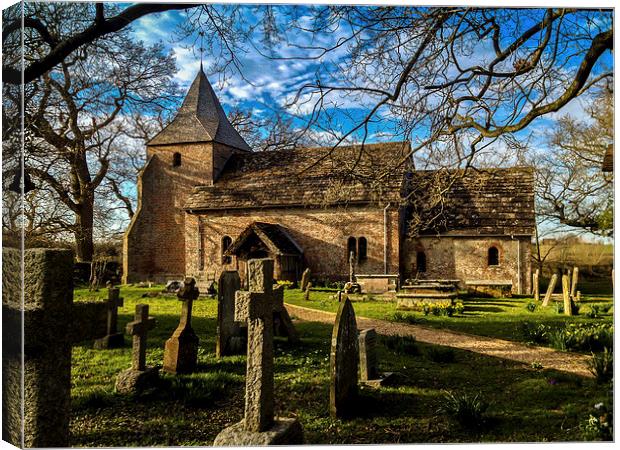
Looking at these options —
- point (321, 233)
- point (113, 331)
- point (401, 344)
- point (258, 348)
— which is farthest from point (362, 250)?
point (258, 348)

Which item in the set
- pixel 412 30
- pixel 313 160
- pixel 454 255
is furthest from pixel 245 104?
pixel 454 255

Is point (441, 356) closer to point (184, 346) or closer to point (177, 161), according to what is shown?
point (184, 346)

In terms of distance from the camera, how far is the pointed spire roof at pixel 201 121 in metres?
5.11

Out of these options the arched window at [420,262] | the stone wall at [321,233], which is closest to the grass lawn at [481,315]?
the stone wall at [321,233]

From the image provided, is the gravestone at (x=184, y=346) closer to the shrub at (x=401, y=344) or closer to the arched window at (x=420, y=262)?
the shrub at (x=401, y=344)

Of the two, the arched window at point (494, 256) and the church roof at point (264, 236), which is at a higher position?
the church roof at point (264, 236)

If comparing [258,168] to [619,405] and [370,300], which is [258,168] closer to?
[370,300]

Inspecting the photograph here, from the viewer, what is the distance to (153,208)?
7758 mm

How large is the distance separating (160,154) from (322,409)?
405cm

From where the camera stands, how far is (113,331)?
6.10 m

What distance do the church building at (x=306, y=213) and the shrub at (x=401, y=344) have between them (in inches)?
64.4

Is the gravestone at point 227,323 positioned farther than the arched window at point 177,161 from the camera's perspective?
No

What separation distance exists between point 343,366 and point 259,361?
112 centimetres

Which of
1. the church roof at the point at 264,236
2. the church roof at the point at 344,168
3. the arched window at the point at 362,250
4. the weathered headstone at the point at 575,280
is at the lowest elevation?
the weathered headstone at the point at 575,280
